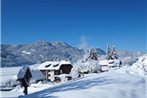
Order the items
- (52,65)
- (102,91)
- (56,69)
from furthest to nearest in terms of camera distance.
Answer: (52,65) < (56,69) < (102,91)

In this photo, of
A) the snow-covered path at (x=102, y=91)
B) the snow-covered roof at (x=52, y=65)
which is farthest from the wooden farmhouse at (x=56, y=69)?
the snow-covered path at (x=102, y=91)

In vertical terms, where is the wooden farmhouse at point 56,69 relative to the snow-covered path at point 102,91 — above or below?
below

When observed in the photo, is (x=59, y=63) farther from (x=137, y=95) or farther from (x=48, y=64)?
(x=137, y=95)

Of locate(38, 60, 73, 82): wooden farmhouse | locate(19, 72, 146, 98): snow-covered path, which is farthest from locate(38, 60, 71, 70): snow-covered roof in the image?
locate(19, 72, 146, 98): snow-covered path

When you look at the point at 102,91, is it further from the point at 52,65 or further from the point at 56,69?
the point at 52,65

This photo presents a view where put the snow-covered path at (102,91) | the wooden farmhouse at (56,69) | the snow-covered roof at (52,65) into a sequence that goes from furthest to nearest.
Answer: the snow-covered roof at (52,65)
the wooden farmhouse at (56,69)
the snow-covered path at (102,91)

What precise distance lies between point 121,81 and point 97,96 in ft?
10.9

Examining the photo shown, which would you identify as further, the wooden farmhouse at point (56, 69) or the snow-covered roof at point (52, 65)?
the snow-covered roof at point (52, 65)

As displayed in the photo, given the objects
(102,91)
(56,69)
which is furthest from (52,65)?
(102,91)

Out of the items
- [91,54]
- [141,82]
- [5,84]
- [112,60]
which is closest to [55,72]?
[91,54]

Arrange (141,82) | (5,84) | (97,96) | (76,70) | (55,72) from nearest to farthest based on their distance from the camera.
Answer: (97,96) < (141,82) < (5,84) < (76,70) < (55,72)

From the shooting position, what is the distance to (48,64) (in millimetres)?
107750

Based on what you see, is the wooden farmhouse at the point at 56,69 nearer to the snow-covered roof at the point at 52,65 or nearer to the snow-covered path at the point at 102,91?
the snow-covered roof at the point at 52,65

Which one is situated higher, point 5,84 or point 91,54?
point 91,54
